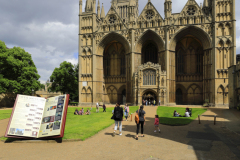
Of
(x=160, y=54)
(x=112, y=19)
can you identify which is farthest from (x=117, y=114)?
(x=112, y=19)

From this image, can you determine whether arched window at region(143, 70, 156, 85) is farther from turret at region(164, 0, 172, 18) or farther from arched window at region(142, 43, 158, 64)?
turret at region(164, 0, 172, 18)

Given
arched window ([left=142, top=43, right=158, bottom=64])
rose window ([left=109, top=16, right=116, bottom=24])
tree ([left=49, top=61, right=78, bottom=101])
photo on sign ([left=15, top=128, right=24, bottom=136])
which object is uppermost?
rose window ([left=109, top=16, right=116, bottom=24])

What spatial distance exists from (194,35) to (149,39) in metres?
9.57

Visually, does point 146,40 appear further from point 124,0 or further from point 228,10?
point 124,0

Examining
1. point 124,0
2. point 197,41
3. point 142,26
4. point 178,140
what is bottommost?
point 178,140

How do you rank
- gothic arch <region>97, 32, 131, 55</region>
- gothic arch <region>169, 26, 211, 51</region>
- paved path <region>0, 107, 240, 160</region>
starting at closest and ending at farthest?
paved path <region>0, 107, 240, 160</region> < gothic arch <region>169, 26, 211, 51</region> < gothic arch <region>97, 32, 131, 55</region>

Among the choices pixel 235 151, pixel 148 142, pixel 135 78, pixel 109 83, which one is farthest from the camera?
pixel 109 83

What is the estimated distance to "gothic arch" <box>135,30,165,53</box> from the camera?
132ft

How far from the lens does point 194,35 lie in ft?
131

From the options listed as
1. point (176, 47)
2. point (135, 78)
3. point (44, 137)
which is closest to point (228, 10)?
point (176, 47)

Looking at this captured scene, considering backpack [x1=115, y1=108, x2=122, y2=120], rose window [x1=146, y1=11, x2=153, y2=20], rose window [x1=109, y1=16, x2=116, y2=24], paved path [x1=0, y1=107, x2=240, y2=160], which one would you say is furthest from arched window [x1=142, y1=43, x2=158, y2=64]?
paved path [x1=0, y1=107, x2=240, y2=160]

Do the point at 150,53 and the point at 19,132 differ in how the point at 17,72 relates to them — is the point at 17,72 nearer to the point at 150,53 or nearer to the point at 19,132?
the point at 150,53

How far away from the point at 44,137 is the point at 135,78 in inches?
1229

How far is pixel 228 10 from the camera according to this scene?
3706 cm
